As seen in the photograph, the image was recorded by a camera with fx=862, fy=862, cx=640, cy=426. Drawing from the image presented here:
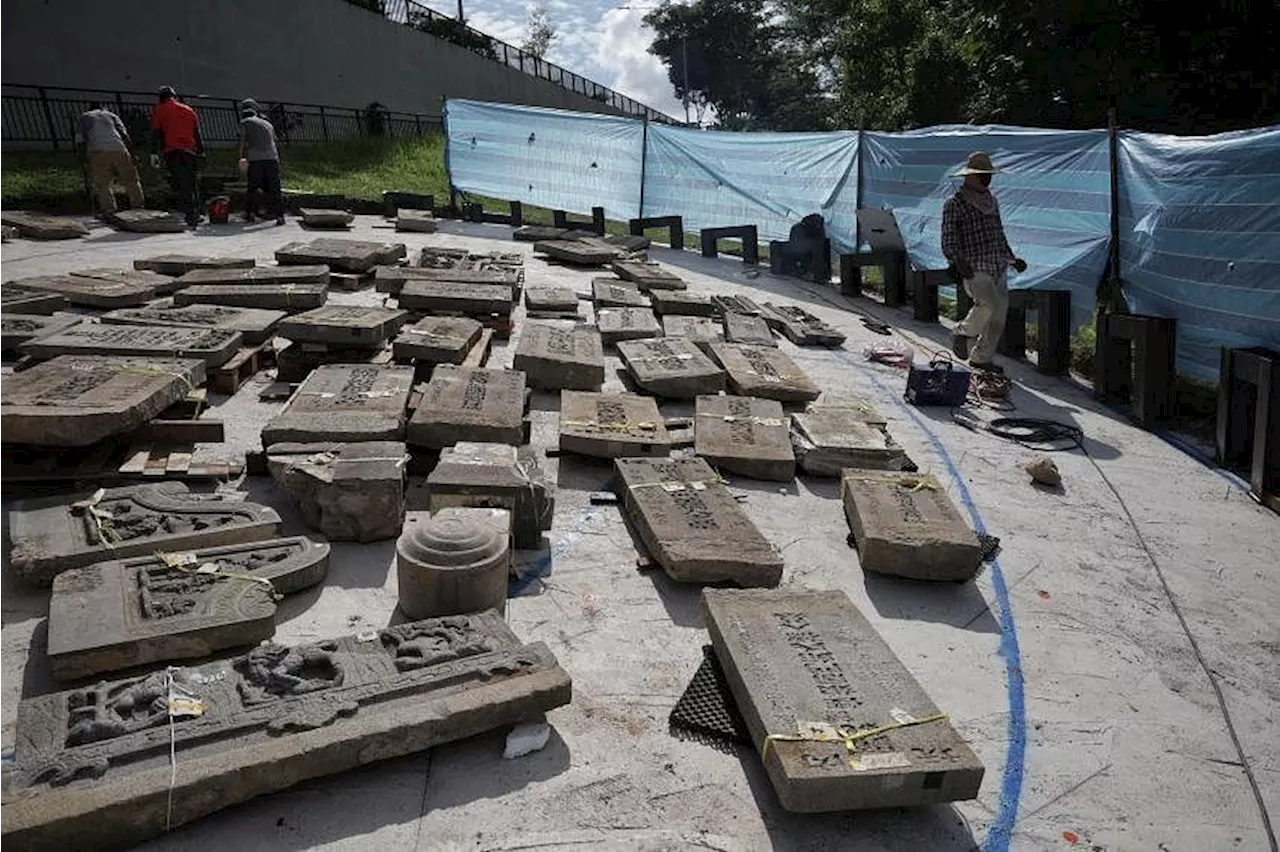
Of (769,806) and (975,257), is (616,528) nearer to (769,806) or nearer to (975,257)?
(769,806)

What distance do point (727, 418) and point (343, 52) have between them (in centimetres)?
2468

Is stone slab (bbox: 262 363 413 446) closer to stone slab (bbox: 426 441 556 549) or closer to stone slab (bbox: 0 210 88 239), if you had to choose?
stone slab (bbox: 426 441 556 549)

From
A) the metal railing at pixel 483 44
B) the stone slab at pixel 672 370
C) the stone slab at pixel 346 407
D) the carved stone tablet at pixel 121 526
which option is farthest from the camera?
the metal railing at pixel 483 44

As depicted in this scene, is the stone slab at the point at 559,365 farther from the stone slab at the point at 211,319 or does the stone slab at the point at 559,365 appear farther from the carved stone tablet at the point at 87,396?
→ the carved stone tablet at the point at 87,396

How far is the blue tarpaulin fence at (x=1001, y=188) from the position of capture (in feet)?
19.3

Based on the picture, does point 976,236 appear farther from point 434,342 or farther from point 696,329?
point 434,342

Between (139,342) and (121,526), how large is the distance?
2.16 m

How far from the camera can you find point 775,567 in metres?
3.84

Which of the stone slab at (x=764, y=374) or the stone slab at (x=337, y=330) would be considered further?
the stone slab at (x=764, y=374)

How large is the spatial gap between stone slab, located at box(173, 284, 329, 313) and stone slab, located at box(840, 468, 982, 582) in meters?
4.80

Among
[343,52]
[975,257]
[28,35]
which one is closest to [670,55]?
[343,52]

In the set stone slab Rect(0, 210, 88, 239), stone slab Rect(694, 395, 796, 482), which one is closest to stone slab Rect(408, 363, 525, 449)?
stone slab Rect(694, 395, 796, 482)

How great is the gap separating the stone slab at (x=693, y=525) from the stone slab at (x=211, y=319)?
3.15 meters

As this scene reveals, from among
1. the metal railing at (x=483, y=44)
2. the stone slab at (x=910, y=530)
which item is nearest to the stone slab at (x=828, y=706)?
the stone slab at (x=910, y=530)
